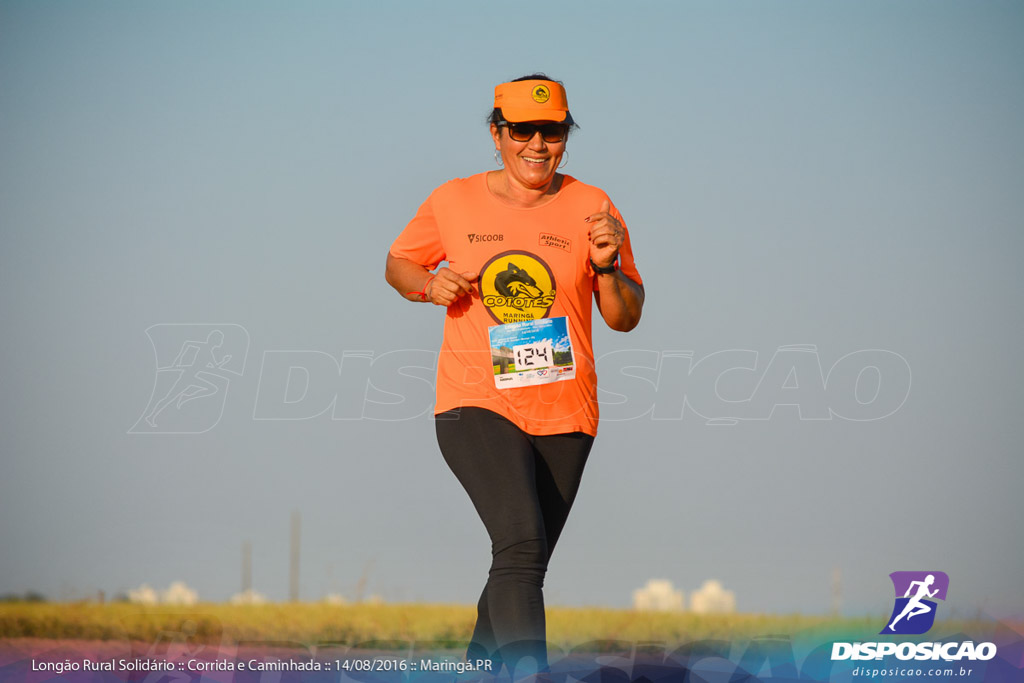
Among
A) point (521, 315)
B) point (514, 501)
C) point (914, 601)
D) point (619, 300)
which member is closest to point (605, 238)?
point (619, 300)

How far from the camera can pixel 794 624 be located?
6.05 m

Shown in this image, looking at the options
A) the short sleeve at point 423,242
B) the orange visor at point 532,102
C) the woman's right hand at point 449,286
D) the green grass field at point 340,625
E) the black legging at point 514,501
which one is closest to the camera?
the black legging at point 514,501

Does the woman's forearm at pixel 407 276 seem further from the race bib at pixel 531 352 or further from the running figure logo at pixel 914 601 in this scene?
the running figure logo at pixel 914 601

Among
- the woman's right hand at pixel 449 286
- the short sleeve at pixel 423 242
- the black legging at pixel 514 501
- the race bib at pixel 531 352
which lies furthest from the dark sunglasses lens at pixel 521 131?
the black legging at pixel 514 501

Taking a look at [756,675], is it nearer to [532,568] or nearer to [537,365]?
[532,568]

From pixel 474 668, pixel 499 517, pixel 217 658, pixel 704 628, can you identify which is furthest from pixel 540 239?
pixel 704 628

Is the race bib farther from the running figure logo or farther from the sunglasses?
the running figure logo

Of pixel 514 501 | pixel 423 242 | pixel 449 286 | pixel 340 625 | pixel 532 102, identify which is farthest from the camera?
pixel 340 625

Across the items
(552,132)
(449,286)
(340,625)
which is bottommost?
(340,625)

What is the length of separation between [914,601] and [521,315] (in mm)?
2177

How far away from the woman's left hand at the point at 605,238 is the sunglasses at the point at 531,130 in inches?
15.3

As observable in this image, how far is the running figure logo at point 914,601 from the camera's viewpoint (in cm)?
509

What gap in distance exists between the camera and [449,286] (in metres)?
4.38

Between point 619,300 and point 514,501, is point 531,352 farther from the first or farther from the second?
point 514,501
